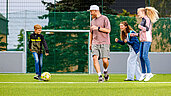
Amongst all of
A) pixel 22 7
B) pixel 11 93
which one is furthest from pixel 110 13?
pixel 11 93

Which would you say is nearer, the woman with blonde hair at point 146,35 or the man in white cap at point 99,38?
the man in white cap at point 99,38

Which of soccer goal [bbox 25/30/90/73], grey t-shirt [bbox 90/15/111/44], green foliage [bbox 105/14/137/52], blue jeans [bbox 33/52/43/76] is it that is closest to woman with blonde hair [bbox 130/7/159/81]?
grey t-shirt [bbox 90/15/111/44]

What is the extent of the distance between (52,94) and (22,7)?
9013 millimetres

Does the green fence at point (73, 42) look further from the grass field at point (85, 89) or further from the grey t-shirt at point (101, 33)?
the grass field at point (85, 89)

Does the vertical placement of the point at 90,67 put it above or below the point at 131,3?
below

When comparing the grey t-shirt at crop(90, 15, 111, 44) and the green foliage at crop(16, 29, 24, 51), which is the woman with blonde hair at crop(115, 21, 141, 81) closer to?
the grey t-shirt at crop(90, 15, 111, 44)

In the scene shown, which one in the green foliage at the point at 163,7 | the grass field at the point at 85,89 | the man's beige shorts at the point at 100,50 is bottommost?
the grass field at the point at 85,89

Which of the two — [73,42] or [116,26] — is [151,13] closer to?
[116,26]

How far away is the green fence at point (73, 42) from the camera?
47.6 ft

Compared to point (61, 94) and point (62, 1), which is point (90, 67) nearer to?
point (62, 1)

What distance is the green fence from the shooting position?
14.5 m

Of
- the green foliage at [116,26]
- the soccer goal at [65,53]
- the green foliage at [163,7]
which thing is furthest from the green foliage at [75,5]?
the green foliage at [163,7]

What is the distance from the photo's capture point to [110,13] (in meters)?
14.6

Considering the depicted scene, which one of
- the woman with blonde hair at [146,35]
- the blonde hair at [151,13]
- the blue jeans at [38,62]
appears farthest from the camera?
the blue jeans at [38,62]
